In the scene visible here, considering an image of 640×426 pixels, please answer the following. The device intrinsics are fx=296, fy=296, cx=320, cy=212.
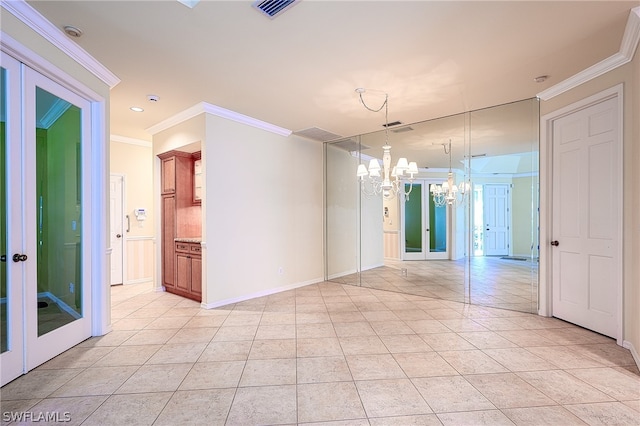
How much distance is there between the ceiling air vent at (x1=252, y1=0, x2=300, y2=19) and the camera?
2152 millimetres

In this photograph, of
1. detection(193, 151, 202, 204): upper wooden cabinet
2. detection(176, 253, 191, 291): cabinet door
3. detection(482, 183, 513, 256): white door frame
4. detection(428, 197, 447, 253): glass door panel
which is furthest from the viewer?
detection(428, 197, 447, 253): glass door panel

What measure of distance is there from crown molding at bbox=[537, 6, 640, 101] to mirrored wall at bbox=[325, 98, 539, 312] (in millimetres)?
376

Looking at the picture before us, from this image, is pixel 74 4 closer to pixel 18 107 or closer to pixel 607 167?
pixel 18 107

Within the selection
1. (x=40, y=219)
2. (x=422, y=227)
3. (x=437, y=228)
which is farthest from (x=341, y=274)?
(x=40, y=219)

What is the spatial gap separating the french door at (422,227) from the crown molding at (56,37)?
5414 millimetres

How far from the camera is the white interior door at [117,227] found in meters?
5.62

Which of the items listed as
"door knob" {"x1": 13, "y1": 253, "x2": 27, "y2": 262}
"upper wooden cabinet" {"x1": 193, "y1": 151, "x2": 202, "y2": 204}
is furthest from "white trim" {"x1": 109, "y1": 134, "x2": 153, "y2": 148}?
"door knob" {"x1": 13, "y1": 253, "x2": 27, "y2": 262}

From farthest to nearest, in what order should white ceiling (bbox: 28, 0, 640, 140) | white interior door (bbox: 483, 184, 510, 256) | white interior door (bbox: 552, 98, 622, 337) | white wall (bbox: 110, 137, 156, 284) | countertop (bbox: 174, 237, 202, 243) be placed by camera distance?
white wall (bbox: 110, 137, 156, 284) → white interior door (bbox: 483, 184, 510, 256) → countertop (bbox: 174, 237, 202, 243) → white interior door (bbox: 552, 98, 622, 337) → white ceiling (bbox: 28, 0, 640, 140)

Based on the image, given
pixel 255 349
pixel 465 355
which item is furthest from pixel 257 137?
pixel 465 355

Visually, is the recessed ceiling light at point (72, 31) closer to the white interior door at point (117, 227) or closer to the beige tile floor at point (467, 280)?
the white interior door at point (117, 227)

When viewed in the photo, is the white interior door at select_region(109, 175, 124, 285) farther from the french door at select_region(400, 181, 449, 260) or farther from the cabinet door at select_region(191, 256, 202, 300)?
the french door at select_region(400, 181, 449, 260)

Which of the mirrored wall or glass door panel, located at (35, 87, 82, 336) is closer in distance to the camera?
glass door panel, located at (35, 87, 82, 336)

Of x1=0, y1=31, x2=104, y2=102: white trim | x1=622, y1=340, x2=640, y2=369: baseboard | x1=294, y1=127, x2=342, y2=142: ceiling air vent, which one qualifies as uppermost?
x1=294, y1=127, x2=342, y2=142: ceiling air vent

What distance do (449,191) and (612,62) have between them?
8.97 ft
